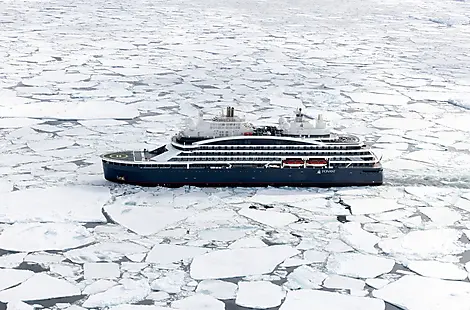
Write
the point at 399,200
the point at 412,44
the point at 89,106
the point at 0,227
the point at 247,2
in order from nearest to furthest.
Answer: the point at 0,227 → the point at 399,200 → the point at 89,106 → the point at 412,44 → the point at 247,2

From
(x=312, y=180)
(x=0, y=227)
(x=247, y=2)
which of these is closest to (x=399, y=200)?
(x=312, y=180)

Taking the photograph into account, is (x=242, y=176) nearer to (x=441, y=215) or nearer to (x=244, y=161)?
(x=244, y=161)

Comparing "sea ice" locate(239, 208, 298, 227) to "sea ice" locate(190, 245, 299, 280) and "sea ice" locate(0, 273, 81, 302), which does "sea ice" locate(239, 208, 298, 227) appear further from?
"sea ice" locate(0, 273, 81, 302)

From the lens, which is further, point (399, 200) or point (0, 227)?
point (399, 200)

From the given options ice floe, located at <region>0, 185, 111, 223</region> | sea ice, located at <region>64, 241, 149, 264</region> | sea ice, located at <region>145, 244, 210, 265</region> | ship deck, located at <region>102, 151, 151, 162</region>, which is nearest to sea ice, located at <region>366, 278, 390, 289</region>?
sea ice, located at <region>145, 244, 210, 265</region>

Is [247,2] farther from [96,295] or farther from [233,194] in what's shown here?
[96,295]

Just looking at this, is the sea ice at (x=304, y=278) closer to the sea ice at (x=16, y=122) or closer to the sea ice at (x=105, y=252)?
the sea ice at (x=105, y=252)
